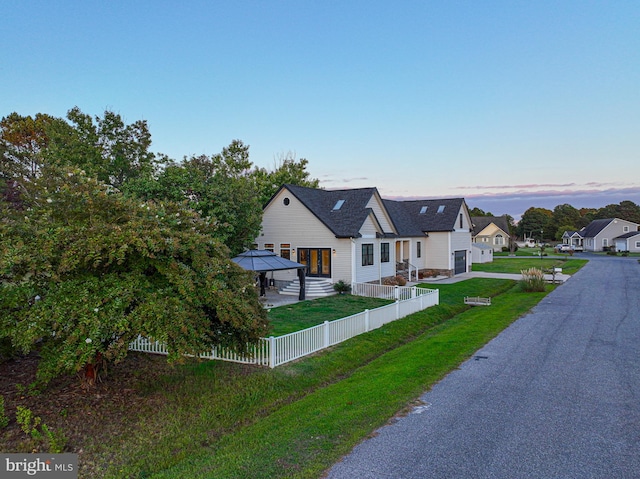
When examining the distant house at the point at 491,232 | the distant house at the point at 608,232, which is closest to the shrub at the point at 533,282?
the distant house at the point at 491,232

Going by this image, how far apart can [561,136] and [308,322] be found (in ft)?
63.6

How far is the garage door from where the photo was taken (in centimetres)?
3425

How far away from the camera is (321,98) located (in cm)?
2297

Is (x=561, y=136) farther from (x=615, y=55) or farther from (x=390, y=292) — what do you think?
(x=390, y=292)

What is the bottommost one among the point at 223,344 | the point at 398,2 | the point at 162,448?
the point at 162,448

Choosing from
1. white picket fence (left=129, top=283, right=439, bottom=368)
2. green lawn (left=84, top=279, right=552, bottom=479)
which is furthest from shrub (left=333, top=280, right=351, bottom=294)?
green lawn (left=84, top=279, right=552, bottom=479)

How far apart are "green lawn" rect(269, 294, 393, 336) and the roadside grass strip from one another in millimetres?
2517

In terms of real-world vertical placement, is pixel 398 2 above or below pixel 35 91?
above

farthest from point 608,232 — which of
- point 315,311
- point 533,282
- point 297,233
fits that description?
point 315,311

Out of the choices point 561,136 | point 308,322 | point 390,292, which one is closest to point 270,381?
point 308,322

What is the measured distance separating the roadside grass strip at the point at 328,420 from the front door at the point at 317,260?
11.0m

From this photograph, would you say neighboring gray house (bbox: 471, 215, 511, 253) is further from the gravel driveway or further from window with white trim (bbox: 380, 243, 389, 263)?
the gravel driveway

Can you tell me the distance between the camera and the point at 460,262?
35062 mm

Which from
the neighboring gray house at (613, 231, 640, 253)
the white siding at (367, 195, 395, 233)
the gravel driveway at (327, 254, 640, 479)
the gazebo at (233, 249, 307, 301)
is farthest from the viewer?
the neighboring gray house at (613, 231, 640, 253)
